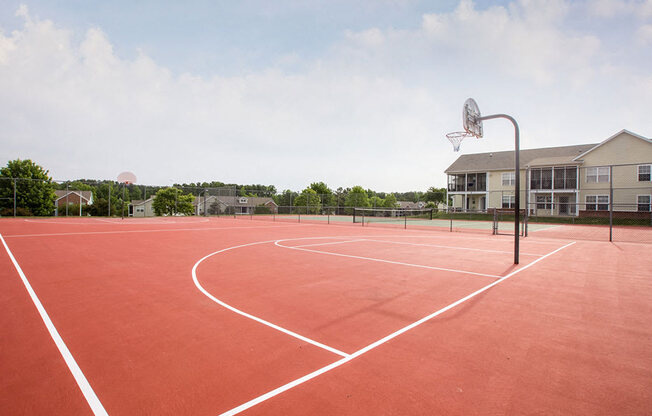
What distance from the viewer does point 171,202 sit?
42750 mm

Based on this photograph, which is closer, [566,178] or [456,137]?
[456,137]

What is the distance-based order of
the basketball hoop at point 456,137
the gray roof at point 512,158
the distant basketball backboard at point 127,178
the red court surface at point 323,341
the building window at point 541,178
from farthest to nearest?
the gray roof at point 512,158 < the building window at point 541,178 < the distant basketball backboard at point 127,178 < the basketball hoop at point 456,137 < the red court surface at point 323,341

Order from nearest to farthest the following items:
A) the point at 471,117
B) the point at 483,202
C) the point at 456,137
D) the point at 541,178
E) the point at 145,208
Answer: the point at 471,117, the point at 456,137, the point at 541,178, the point at 483,202, the point at 145,208

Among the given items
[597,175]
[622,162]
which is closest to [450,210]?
[597,175]

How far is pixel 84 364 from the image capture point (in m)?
3.31

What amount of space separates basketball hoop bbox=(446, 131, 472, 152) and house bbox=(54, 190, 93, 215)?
1326 inches

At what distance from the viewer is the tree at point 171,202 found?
42.7 meters

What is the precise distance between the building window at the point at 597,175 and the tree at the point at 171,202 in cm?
4659

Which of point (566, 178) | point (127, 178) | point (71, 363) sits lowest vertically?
point (71, 363)

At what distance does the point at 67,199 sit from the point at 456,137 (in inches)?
1367

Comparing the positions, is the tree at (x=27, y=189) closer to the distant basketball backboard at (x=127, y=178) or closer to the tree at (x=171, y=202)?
the distant basketball backboard at (x=127, y=178)

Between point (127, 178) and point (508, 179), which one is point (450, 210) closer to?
point (508, 179)

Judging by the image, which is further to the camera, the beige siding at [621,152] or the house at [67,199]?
the house at [67,199]

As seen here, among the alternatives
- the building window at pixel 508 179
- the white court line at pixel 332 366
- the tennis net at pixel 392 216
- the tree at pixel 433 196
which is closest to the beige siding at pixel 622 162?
the building window at pixel 508 179
